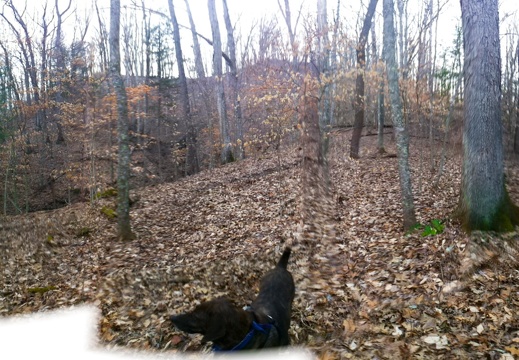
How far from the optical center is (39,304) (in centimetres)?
540

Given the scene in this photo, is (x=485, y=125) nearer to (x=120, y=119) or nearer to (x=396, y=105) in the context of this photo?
(x=396, y=105)

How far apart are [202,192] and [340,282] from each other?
755 cm

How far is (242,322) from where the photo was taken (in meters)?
3.04

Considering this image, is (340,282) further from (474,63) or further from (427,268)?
(474,63)

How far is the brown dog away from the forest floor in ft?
2.00

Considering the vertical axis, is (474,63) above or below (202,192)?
above

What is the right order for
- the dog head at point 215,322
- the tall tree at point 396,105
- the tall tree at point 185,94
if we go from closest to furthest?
the dog head at point 215,322
the tall tree at point 396,105
the tall tree at point 185,94

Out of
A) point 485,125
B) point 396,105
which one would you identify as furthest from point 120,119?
point 485,125

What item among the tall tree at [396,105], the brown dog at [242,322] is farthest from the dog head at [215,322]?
the tall tree at [396,105]

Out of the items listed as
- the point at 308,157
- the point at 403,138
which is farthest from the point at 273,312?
the point at 308,157

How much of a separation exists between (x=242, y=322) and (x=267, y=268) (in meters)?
3.01

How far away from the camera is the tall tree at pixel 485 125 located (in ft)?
17.0

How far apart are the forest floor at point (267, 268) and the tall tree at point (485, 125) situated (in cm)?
51

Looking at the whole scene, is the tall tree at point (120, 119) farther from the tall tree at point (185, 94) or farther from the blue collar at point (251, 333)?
the tall tree at point (185, 94)
